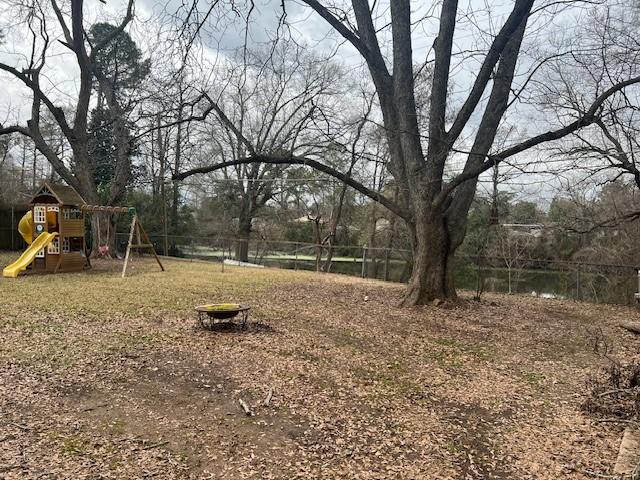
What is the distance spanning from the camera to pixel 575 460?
3092 millimetres

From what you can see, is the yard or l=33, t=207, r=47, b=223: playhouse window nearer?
the yard

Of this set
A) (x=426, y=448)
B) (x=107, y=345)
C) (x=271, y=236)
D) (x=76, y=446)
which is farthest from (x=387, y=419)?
(x=271, y=236)

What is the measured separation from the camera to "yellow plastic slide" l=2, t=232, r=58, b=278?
10953mm

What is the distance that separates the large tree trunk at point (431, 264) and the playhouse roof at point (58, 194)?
30.7ft

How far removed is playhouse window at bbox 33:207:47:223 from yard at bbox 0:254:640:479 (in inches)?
204

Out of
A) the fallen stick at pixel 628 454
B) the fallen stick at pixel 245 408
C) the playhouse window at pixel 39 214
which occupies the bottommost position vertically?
the fallen stick at pixel 245 408

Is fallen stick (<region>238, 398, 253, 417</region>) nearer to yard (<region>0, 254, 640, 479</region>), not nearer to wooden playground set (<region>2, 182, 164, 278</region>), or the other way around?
yard (<region>0, 254, 640, 479</region>)

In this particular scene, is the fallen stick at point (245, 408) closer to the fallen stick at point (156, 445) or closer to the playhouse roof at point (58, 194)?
the fallen stick at point (156, 445)

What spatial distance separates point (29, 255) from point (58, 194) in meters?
1.80

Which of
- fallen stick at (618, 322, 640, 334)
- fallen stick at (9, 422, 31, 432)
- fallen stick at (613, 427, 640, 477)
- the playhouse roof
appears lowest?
fallen stick at (9, 422, 31, 432)

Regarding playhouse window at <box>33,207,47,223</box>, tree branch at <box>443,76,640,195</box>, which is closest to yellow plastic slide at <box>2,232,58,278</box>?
playhouse window at <box>33,207,47,223</box>

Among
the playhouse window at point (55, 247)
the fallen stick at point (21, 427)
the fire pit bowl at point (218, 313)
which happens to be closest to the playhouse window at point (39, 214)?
the playhouse window at point (55, 247)

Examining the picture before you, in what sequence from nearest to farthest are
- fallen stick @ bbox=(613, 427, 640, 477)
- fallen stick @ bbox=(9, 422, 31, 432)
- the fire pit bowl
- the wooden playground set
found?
fallen stick @ bbox=(613, 427, 640, 477)
fallen stick @ bbox=(9, 422, 31, 432)
the fire pit bowl
the wooden playground set

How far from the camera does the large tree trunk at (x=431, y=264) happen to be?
27.6 feet
